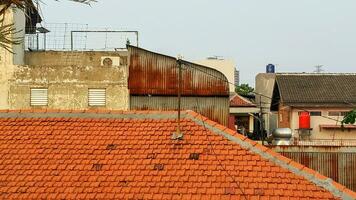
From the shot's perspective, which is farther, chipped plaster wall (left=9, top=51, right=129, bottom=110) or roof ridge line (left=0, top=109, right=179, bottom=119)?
chipped plaster wall (left=9, top=51, right=129, bottom=110)

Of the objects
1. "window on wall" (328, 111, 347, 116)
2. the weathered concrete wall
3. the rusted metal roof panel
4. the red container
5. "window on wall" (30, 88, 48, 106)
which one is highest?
the weathered concrete wall

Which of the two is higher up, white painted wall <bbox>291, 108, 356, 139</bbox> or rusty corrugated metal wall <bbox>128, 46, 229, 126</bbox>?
rusty corrugated metal wall <bbox>128, 46, 229, 126</bbox>

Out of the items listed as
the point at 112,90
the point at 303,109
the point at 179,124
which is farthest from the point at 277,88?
the point at 179,124

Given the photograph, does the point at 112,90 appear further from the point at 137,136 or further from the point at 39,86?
the point at 137,136

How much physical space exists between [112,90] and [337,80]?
17306mm

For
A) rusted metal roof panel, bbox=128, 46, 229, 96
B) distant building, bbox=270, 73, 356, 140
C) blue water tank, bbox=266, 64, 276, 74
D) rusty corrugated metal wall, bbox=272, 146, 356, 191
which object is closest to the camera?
rusty corrugated metal wall, bbox=272, 146, 356, 191

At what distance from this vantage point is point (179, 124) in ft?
39.4

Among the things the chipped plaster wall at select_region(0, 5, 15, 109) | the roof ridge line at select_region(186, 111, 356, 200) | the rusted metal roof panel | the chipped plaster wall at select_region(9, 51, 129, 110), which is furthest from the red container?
the roof ridge line at select_region(186, 111, 356, 200)

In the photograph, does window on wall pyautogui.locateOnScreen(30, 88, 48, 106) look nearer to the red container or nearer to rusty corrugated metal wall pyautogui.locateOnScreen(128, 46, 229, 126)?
rusty corrugated metal wall pyautogui.locateOnScreen(128, 46, 229, 126)

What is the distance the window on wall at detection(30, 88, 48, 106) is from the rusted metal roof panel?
4100mm

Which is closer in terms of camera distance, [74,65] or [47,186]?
[47,186]

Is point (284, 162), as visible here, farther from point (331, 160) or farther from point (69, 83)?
point (69, 83)

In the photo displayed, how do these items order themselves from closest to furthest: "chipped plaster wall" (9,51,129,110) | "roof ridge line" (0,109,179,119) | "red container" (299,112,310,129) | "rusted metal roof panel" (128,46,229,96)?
"roof ridge line" (0,109,179,119)
"rusted metal roof panel" (128,46,229,96)
"chipped plaster wall" (9,51,129,110)
"red container" (299,112,310,129)

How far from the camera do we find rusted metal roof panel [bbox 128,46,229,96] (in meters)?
21.8
